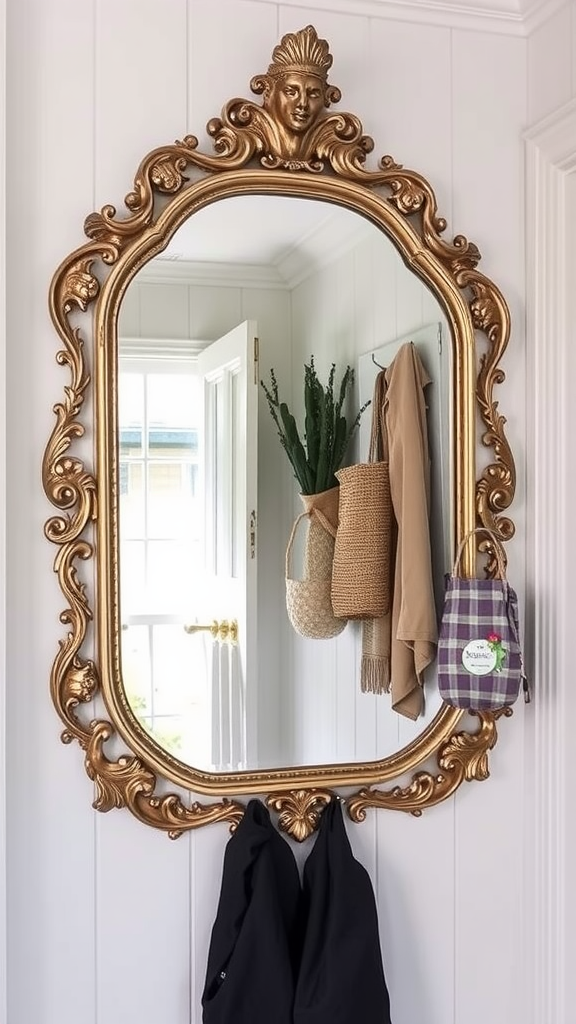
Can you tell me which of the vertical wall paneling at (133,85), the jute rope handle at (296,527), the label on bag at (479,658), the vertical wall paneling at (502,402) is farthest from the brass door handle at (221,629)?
the vertical wall paneling at (133,85)

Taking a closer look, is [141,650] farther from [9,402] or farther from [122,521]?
[9,402]

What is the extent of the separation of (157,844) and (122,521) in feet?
1.50

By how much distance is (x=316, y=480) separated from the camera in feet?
4.86

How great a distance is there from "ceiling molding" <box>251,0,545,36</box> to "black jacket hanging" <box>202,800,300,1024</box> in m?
1.16

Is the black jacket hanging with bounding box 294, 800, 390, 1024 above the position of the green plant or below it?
below

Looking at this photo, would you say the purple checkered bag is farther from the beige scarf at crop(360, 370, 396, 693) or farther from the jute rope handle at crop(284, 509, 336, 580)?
the jute rope handle at crop(284, 509, 336, 580)

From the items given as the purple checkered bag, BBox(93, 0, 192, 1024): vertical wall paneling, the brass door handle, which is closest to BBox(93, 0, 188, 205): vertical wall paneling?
BBox(93, 0, 192, 1024): vertical wall paneling

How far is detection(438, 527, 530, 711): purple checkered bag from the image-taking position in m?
1.44

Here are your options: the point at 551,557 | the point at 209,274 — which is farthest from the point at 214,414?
the point at 551,557

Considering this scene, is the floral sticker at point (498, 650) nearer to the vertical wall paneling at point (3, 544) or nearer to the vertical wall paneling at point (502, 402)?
the vertical wall paneling at point (502, 402)

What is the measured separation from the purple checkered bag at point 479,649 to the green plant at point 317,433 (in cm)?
26

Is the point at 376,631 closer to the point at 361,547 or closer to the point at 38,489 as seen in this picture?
the point at 361,547

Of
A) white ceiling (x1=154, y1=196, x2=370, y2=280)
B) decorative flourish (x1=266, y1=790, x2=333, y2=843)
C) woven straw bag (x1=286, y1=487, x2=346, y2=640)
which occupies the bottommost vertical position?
decorative flourish (x1=266, y1=790, x2=333, y2=843)

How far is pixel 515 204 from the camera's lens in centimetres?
158
